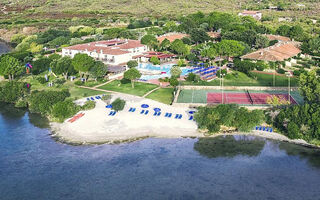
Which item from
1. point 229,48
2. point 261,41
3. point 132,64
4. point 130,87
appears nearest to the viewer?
point 130,87

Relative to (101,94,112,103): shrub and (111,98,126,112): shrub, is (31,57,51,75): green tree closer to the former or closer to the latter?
(101,94,112,103): shrub

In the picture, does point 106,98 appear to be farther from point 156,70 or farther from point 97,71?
point 156,70

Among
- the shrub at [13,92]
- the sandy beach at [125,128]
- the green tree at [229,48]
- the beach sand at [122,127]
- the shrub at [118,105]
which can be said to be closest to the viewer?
the sandy beach at [125,128]

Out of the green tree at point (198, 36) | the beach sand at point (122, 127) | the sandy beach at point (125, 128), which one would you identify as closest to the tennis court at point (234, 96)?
the sandy beach at point (125, 128)

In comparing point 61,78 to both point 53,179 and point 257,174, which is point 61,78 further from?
point 257,174

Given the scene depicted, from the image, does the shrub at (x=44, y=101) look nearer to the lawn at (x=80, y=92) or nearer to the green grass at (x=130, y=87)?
the lawn at (x=80, y=92)

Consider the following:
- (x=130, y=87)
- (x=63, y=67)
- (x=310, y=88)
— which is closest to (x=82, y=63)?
(x=63, y=67)
